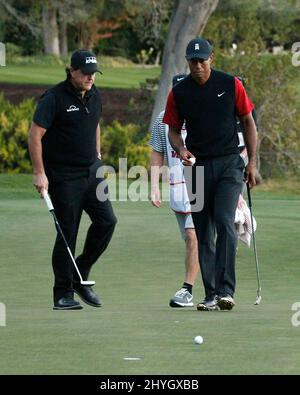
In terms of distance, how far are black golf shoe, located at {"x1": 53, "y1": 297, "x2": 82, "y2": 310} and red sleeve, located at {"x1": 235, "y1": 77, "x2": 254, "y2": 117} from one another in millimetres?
1993

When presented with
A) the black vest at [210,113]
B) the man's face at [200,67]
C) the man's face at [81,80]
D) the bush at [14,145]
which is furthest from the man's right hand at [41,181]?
the bush at [14,145]

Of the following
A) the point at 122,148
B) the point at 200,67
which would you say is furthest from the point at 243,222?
the point at 122,148

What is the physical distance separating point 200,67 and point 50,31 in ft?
178

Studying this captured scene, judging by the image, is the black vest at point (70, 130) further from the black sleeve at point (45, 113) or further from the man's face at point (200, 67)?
the man's face at point (200, 67)

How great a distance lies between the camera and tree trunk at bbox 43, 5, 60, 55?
60875 mm

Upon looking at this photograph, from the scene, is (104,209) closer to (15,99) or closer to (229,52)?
(229,52)

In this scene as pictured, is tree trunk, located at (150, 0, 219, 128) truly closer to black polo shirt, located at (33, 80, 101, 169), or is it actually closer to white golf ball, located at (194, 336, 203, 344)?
black polo shirt, located at (33, 80, 101, 169)

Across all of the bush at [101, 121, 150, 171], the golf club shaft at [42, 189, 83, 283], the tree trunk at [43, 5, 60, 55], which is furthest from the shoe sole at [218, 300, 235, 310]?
the tree trunk at [43, 5, 60, 55]

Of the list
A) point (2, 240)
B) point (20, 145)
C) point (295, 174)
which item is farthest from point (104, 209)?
point (295, 174)

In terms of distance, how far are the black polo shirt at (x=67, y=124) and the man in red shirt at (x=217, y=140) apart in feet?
2.12

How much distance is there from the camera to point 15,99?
55.5m

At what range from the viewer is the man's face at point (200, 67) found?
10.8m

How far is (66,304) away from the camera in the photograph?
11.2 metres

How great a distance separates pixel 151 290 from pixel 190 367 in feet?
17.7
